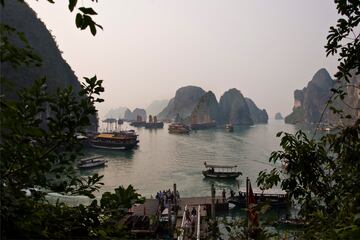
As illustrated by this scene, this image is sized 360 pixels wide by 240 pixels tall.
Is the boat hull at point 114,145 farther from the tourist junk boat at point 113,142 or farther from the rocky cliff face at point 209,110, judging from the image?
the rocky cliff face at point 209,110

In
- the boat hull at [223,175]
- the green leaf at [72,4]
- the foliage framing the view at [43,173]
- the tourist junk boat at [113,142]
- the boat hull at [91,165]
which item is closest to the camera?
the green leaf at [72,4]

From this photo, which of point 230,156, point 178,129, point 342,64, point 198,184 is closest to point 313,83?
point 178,129

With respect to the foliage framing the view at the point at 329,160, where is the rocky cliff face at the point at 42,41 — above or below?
above

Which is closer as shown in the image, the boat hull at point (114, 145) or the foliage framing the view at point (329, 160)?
the foliage framing the view at point (329, 160)

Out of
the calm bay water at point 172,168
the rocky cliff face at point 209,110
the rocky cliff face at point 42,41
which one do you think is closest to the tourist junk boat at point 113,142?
the calm bay water at point 172,168

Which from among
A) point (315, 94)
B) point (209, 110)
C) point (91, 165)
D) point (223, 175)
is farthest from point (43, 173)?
point (315, 94)

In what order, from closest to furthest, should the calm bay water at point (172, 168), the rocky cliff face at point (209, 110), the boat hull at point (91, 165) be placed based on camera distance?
the calm bay water at point (172, 168), the boat hull at point (91, 165), the rocky cliff face at point (209, 110)

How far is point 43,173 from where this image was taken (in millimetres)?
2695

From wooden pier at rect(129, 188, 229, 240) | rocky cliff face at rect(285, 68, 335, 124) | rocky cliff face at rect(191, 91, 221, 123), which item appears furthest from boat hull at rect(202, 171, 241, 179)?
rocky cliff face at rect(285, 68, 335, 124)

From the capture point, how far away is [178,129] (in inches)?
4478

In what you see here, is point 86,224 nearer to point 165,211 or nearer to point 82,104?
point 82,104

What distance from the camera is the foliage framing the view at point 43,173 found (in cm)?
212

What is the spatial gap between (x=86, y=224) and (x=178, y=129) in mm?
111084

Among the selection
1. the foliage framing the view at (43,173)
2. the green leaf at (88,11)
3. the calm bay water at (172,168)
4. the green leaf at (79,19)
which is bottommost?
the calm bay water at (172,168)
